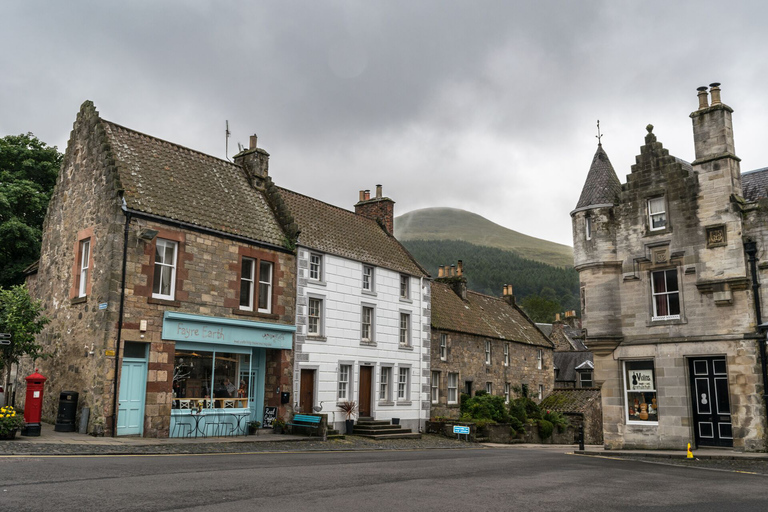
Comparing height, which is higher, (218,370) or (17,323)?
(17,323)

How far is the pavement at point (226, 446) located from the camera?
1559 centimetres

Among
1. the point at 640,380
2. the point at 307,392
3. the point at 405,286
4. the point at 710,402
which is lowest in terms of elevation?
the point at 710,402

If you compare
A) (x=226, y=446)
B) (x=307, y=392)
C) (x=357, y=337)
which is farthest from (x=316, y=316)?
(x=226, y=446)

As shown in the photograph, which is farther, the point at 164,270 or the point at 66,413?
the point at 164,270

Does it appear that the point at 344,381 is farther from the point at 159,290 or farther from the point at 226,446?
the point at 159,290

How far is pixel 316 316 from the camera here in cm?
2694

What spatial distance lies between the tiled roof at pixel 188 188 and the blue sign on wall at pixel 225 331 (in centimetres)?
331

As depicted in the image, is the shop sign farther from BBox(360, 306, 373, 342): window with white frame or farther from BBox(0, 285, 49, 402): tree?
BBox(0, 285, 49, 402): tree

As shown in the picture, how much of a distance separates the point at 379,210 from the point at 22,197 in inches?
698

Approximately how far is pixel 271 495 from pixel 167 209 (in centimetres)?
1436

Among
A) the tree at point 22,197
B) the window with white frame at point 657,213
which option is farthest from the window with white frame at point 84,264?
the window with white frame at point 657,213

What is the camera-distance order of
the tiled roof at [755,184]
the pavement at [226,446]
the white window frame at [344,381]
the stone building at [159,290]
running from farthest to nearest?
the white window frame at [344,381] → the tiled roof at [755,184] → the stone building at [159,290] → the pavement at [226,446]

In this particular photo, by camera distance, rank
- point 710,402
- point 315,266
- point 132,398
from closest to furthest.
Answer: point 132,398 → point 710,402 → point 315,266

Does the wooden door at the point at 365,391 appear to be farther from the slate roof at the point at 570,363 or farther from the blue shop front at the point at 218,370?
the slate roof at the point at 570,363
